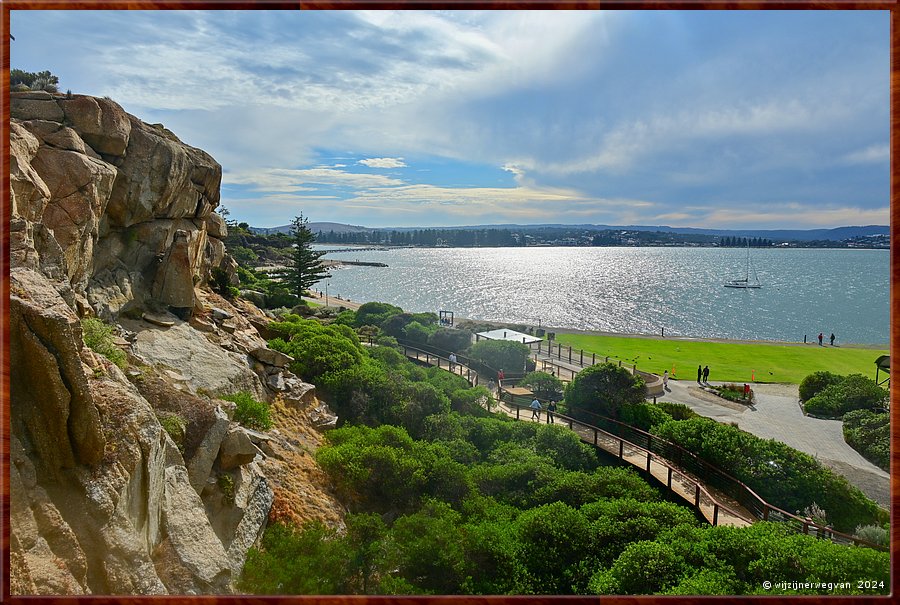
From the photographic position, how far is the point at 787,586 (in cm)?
413

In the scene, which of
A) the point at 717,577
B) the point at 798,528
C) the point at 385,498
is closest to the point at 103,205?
the point at 385,498

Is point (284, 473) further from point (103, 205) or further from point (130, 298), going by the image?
point (103, 205)

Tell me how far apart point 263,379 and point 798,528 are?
7.86 m

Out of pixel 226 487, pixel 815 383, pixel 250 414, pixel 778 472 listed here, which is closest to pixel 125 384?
pixel 226 487

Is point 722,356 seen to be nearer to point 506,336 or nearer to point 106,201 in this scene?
point 506,336

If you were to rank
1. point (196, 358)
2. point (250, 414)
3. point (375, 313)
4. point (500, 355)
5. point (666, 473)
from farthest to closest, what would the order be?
point (375, 313), point (500, 355), point (666, 473), point (196, 358), point (250, 414)

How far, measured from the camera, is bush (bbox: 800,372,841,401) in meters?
9.74

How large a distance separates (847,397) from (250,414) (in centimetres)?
944

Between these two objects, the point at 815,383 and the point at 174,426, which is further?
the point at 815,383

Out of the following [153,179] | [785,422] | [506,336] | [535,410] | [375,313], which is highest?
[153,179]

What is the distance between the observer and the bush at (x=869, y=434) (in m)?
5.79

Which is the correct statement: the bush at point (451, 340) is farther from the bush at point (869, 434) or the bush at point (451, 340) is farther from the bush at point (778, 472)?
the bush at point (869, 434)

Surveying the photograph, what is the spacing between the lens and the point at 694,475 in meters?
8.31

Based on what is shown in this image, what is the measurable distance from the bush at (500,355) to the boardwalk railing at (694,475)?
10.5 feet
